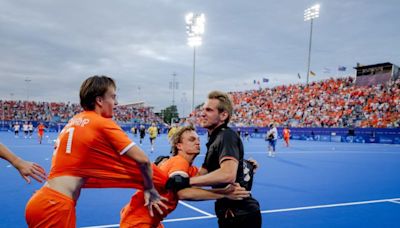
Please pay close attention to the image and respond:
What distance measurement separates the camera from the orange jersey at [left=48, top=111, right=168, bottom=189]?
2670mm

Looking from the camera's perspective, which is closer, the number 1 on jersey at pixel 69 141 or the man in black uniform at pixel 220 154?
the number 1 on jersey at pixel 69 141

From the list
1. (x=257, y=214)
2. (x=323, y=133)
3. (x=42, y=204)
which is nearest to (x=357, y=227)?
(x=257, y=214)

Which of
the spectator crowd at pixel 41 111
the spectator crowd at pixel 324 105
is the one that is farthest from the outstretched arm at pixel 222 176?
the spectator crowd at pixel 41 111

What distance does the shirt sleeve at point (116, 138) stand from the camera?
2635 millimetres

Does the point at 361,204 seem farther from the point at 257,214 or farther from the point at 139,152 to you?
the point at 139,152

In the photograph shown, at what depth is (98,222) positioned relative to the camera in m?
6.06

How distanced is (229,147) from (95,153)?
3.86ft

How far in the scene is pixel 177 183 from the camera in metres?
2.81

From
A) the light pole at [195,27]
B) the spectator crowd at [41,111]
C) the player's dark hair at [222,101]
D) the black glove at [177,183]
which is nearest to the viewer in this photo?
the black glove at [177,183]

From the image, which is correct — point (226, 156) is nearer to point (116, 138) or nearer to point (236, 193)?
point (236, 193)

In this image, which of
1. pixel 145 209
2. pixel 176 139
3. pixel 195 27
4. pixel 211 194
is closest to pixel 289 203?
pixel 176 139

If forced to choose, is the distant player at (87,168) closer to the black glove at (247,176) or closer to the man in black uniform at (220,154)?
the man in black uniform at (220,154)

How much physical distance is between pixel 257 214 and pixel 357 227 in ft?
12.9

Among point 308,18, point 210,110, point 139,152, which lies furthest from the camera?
point 308,18
